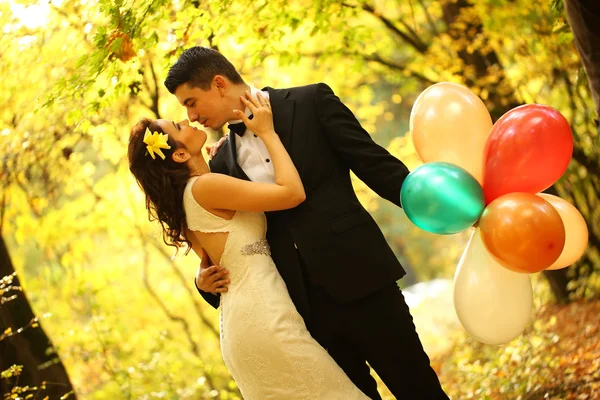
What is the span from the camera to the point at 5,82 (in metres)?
5.43

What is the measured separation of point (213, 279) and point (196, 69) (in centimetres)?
84

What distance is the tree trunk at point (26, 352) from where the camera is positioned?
159 inches

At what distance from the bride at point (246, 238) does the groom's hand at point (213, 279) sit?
1.1 inches

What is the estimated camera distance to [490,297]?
8.06 ft

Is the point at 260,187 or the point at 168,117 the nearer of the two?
the point at 260,187

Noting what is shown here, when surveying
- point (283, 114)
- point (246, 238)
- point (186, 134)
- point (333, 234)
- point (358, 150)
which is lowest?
point (333, 234)

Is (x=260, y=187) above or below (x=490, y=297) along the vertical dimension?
above

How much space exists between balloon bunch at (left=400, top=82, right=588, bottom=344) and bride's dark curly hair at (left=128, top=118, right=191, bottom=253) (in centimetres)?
92

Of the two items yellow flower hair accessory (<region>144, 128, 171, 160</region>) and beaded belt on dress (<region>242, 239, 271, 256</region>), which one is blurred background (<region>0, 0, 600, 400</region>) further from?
beaded belt on dress (<region>242, 239, 271, 256</region>)

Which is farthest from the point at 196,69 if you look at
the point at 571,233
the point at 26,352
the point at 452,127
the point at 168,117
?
the point at 168,117

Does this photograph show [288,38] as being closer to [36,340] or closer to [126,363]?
[126,363]

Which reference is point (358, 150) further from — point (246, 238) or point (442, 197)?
point (246, 238)

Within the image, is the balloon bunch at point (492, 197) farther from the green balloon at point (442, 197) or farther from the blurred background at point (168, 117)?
the blurred background at point (168, 117)

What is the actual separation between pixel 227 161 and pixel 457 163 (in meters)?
0.96
